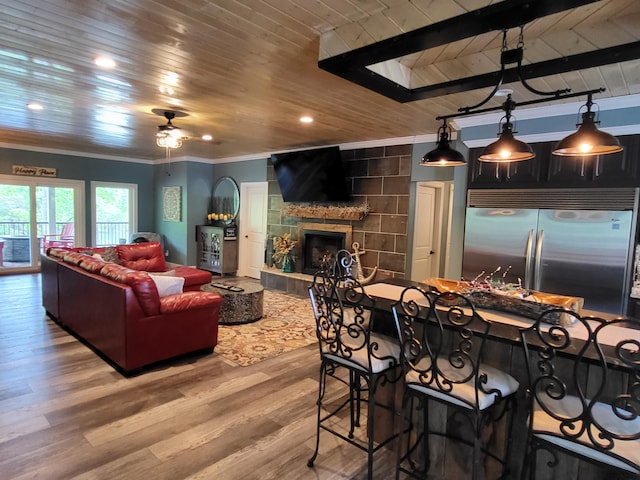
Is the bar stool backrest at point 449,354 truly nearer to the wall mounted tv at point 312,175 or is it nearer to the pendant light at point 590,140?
the pendant light at point 590,140

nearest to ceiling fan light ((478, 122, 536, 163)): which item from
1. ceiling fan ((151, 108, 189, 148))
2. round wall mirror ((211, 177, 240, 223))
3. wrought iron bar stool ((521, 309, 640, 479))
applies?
wrought iron bar stool ((521, 309, 640, 479))

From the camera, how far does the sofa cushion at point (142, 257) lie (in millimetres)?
5398

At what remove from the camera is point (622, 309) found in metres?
3.33

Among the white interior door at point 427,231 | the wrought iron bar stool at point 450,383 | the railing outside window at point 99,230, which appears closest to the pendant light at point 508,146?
the wrought iron bar stool at point 450,383

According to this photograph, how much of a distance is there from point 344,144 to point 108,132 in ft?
12.0

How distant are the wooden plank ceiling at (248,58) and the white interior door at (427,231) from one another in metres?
1.16

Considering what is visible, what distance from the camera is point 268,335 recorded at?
4.41m

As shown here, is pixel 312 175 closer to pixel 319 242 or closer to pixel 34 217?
pixel 319 242

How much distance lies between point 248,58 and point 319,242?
165 inches

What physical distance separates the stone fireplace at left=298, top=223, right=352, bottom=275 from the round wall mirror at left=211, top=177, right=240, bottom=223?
207cm

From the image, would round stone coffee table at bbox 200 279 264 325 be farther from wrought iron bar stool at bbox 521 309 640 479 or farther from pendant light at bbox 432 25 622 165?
wrought iron bar stool at bbox 521 309 640 479

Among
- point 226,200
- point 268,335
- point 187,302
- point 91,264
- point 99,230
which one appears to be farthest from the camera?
point 99,230

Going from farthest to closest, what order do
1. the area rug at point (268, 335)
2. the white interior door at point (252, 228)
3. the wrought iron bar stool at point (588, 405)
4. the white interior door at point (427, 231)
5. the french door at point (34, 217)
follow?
the white interior door at point (252, 228), the french door at point (34, 217), the white interior door at point (427, 231), the area rug at point (268, 335), the wrought iron bar stool at point (588, 405)

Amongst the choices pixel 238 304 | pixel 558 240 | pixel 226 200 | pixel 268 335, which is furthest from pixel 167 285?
pixel 226 200
